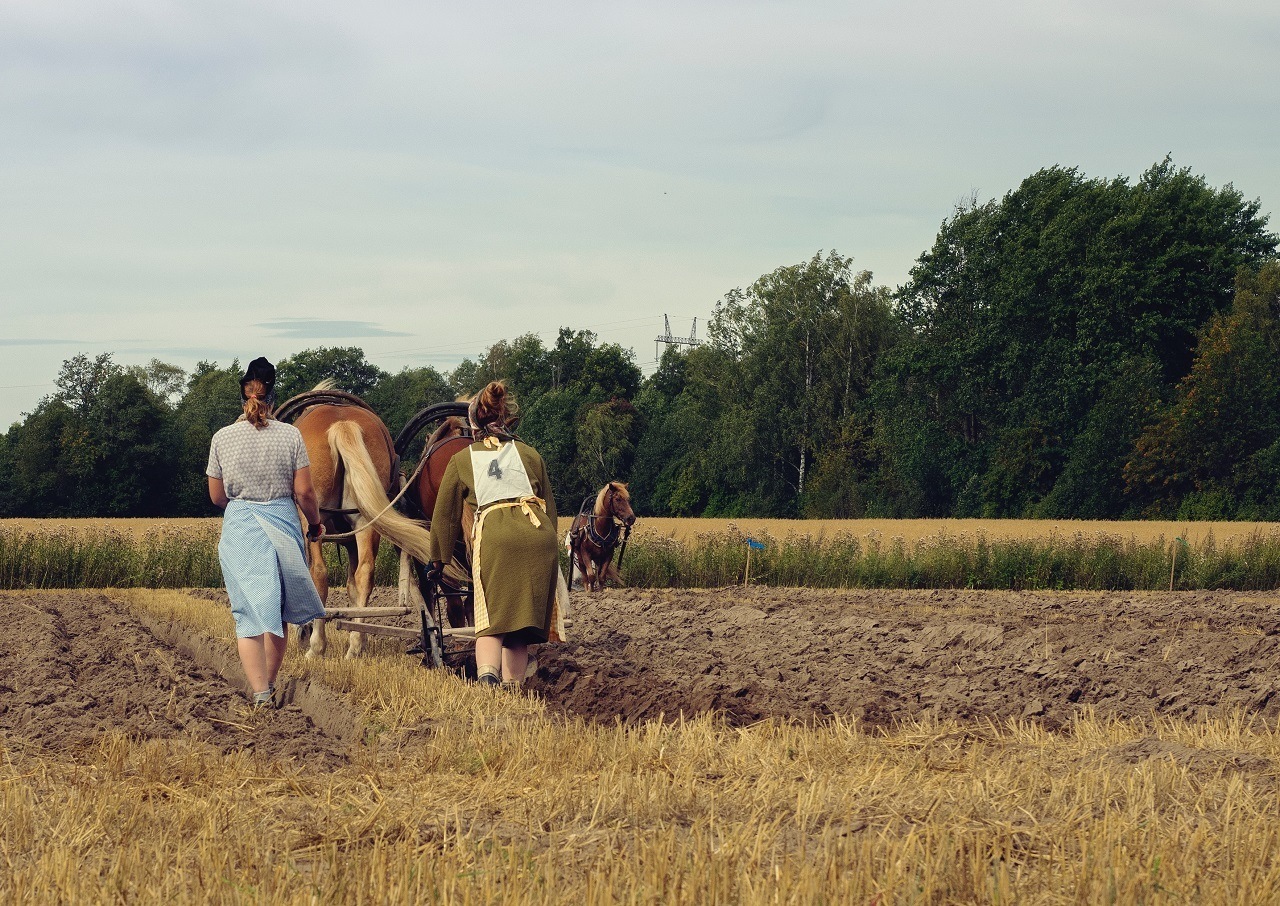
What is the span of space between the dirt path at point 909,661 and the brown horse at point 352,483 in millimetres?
1654

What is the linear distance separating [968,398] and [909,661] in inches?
1634

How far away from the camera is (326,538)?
10.2 meters

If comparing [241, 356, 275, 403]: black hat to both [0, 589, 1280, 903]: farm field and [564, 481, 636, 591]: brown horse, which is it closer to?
[0, 589, 1280, 903]: farm field

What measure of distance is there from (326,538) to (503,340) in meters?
80.0

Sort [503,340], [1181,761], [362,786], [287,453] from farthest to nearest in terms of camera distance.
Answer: [503,340]
[287,453]
[1181,761]
[362,786]

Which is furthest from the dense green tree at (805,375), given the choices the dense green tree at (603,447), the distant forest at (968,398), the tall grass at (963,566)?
the tall grass at (963,566)

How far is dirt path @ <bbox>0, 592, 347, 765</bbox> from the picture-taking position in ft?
20.9

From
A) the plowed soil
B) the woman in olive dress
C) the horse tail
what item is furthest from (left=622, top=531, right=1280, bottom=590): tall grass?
the woman in olive dress

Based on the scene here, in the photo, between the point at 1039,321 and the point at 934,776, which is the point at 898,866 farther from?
the point at 1039,321

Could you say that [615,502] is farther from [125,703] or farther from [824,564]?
[125,703]

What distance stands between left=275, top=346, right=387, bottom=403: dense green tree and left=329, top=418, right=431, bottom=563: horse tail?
57405 millimetres

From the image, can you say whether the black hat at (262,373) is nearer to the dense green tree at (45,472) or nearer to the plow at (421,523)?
the plow at (421,523)

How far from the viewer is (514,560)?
7.77m

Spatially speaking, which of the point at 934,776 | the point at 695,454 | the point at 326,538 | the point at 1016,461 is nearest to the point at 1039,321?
the point at 1016,461
